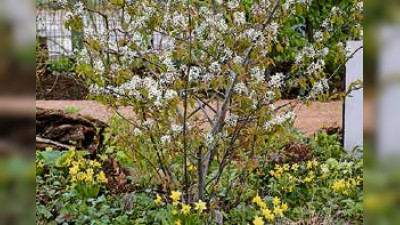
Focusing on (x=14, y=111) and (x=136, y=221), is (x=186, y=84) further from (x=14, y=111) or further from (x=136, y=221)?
(x=14, y=111)

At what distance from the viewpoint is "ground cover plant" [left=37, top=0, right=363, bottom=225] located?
256 centimetres

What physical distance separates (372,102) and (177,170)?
8.47 feet

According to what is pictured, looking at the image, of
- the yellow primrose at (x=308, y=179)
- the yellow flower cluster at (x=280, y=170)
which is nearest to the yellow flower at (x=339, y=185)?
the yellow primrose at (x=308, y=179)

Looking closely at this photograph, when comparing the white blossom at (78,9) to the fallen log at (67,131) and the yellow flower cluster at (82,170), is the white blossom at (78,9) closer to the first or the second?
the yellow flower cluster at (82,170)

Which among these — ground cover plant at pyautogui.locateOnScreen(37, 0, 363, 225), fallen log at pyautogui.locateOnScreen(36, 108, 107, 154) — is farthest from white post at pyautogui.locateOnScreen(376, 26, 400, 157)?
fallen log at pyautogui.locateOnScreen(36, 108, 107, 154)

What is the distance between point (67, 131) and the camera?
4.48 metres

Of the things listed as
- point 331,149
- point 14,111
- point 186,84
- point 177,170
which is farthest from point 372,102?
point 331,149

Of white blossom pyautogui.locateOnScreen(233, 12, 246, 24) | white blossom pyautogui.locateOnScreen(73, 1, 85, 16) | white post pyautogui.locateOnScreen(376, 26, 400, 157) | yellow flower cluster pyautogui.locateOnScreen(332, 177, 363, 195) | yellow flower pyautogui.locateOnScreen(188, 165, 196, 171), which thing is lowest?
yellow flower cluster pyautogui.locateOnScreen(332, 177, 363, 195)

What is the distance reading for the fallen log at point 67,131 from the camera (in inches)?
167

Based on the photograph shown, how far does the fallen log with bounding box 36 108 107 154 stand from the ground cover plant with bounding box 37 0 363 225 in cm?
99

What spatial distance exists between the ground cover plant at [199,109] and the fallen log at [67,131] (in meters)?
0.99

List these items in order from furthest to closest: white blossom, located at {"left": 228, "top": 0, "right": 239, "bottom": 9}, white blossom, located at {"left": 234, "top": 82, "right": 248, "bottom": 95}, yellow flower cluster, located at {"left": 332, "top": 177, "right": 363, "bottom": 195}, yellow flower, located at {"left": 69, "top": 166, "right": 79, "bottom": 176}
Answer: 1. yellow flower, located at {"left": 69, "top": 166, "right": 79, "bottom": 176}
2. yellow flower cluster, located at {"left": 332, "top": 177, "right": 363, "bottom": 195}
3. white blossom, located at {"left": 228, "top": 0, "right": 239, "bottom": 9}
4. white blossom, located at {"left": 234, "top": 82, "right": 248, "bottom": 95}

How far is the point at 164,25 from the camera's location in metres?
2.70

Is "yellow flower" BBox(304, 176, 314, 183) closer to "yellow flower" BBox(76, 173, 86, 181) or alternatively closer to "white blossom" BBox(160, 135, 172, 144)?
"white blossom" BBox(160, 135, 172, 144)
